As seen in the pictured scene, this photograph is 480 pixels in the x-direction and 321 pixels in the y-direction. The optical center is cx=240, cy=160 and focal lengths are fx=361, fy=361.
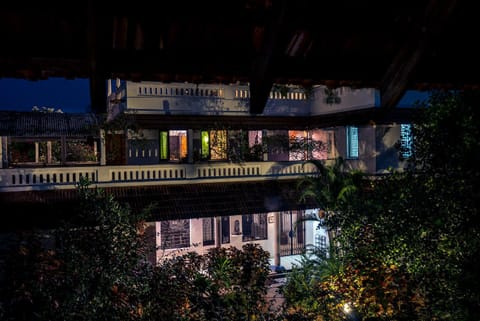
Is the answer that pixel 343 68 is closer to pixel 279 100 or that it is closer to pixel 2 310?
pixel 2 310

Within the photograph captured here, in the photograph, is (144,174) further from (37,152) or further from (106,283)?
(37,152)

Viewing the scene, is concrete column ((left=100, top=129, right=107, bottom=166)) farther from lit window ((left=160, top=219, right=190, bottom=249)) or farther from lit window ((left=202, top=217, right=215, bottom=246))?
lit window ((left=202, top=217, right=215, bottom=246))

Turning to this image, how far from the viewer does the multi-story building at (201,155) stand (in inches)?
551

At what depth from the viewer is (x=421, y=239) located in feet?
28.3

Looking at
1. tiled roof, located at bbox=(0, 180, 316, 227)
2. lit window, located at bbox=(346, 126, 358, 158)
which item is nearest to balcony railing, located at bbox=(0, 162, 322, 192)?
tiled roof, located at bbox=(0, 180, 316, 227)

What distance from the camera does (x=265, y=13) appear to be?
2.53 m

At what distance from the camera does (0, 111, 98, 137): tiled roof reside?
16.8 m

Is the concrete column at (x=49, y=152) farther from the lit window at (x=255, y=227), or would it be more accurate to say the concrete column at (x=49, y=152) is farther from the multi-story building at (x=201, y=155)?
the lit window at (x=255, y=227)

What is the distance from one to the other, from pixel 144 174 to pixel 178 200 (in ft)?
5.88

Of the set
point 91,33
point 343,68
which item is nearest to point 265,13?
point 343,68

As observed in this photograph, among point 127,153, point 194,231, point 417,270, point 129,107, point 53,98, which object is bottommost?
Answer: point 194,231

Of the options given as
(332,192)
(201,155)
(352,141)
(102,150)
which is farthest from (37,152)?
(352,141)

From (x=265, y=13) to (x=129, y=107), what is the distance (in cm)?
1462

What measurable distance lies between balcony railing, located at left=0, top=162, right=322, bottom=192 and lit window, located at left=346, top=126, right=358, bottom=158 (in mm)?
2308
